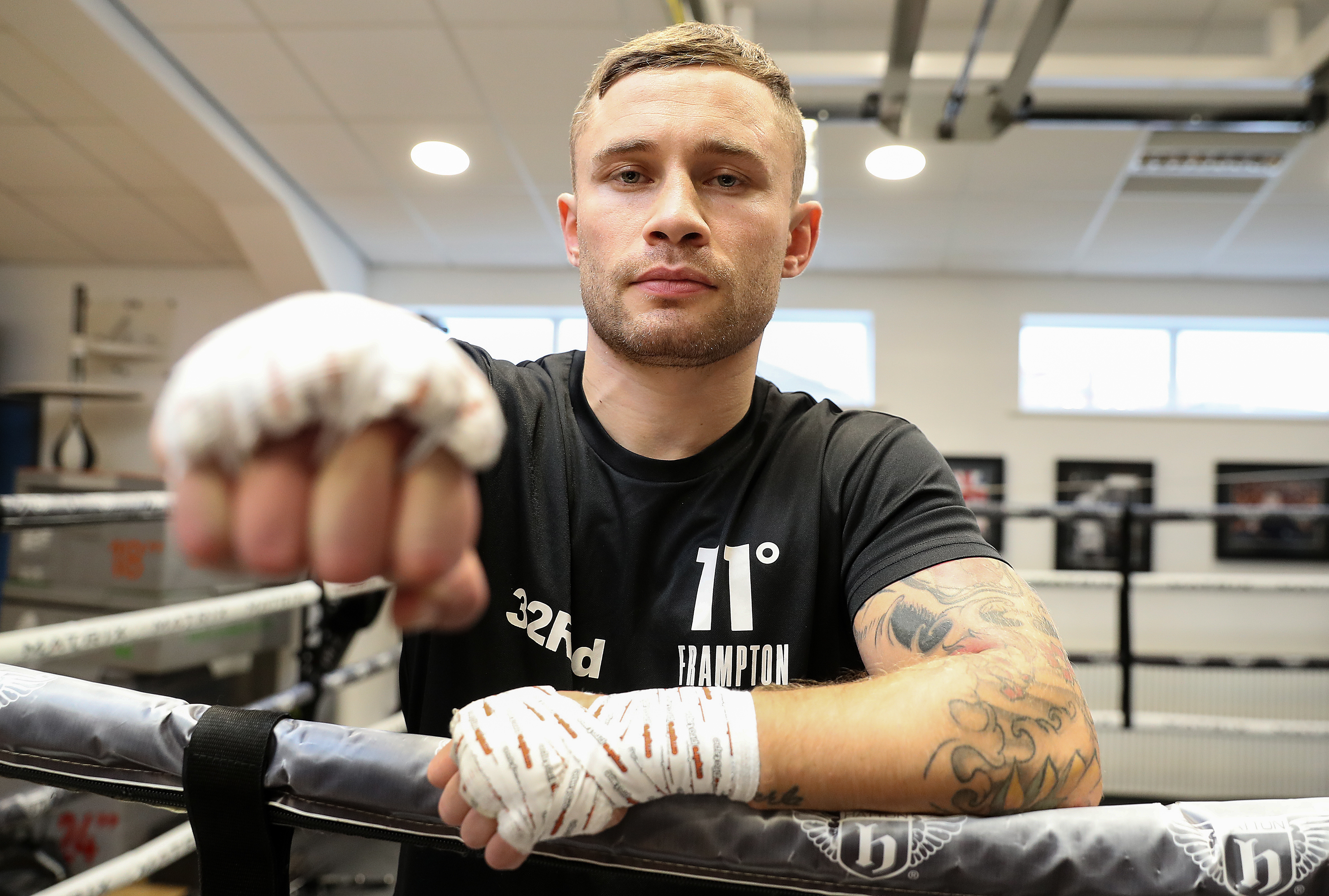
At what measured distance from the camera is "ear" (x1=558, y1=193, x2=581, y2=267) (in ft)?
3.38

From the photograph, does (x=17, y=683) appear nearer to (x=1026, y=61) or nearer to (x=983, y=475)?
(x=1026, y=61)

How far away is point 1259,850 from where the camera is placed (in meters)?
0.48

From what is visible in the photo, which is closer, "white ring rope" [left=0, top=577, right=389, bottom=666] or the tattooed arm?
the tattooed arm

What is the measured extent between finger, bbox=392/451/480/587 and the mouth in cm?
58

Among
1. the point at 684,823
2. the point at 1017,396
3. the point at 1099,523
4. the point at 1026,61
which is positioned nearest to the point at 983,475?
the point at 1017,396

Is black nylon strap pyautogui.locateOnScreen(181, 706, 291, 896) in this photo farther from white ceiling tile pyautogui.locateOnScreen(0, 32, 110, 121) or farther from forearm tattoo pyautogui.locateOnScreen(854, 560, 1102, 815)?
white ceiling tile pyautogui.locateOnScreen(0, 32, 110, 121)

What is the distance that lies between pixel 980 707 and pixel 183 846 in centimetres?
119

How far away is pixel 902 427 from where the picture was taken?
936 mm

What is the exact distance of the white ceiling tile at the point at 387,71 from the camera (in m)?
2.54

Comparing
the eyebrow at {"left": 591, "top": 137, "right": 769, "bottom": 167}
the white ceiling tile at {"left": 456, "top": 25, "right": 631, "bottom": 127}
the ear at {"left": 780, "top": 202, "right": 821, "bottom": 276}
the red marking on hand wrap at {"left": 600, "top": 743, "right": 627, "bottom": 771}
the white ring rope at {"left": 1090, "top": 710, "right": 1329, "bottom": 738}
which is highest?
the white ceiling tile at {"left": 456, "top": 25, "right": 631, "bottom": 127}

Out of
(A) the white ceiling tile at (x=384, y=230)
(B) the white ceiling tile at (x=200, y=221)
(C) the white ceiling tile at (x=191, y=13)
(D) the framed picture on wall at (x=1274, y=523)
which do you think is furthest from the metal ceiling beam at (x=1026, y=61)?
(B) the white ceiling tile at (x=200, y=221)

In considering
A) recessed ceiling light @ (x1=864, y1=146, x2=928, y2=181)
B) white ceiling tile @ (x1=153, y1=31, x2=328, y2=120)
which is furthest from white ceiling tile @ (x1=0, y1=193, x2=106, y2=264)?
recessed ceiling light @ (x1=864, y1=146, x2=928, y2=181)

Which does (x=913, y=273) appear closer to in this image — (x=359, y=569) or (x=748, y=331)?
(x=748, y=331)

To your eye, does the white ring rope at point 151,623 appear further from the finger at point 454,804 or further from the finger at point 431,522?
the finger at point 431,522
